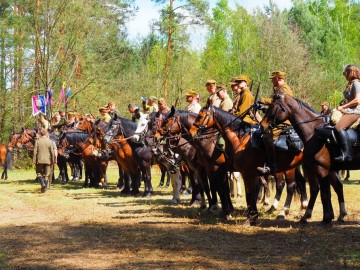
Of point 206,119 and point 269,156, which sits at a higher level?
point 206,119

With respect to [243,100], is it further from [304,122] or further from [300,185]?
[300,185]

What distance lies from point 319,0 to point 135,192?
47.7m

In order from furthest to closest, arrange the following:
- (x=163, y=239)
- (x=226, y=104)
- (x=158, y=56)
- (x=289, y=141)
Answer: (x=158, y=56)
(x=226, y=104)
(x=289, y=141)
(x=163, y=239)

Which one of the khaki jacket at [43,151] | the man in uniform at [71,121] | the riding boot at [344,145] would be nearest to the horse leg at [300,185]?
the riding boot at [344,145]

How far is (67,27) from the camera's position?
105ft

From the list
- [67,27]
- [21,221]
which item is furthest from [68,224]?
[67,27]

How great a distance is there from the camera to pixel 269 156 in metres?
11.5

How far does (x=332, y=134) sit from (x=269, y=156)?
4.82ft

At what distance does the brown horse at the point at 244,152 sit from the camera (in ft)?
38.1

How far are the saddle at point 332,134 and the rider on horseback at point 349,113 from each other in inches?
3.3

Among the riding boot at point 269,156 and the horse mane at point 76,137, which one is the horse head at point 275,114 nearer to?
the riding boot at point 269,156

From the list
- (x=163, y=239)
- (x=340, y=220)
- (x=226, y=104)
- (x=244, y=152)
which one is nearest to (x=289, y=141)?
(x=244, y=152)

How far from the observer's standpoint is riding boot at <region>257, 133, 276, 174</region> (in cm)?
1138

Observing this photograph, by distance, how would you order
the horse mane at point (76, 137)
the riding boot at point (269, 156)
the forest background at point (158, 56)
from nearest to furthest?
the riding boot at point (269, 156) → the horse mane at point (76, 137) → the forest background at point (158, 56)
